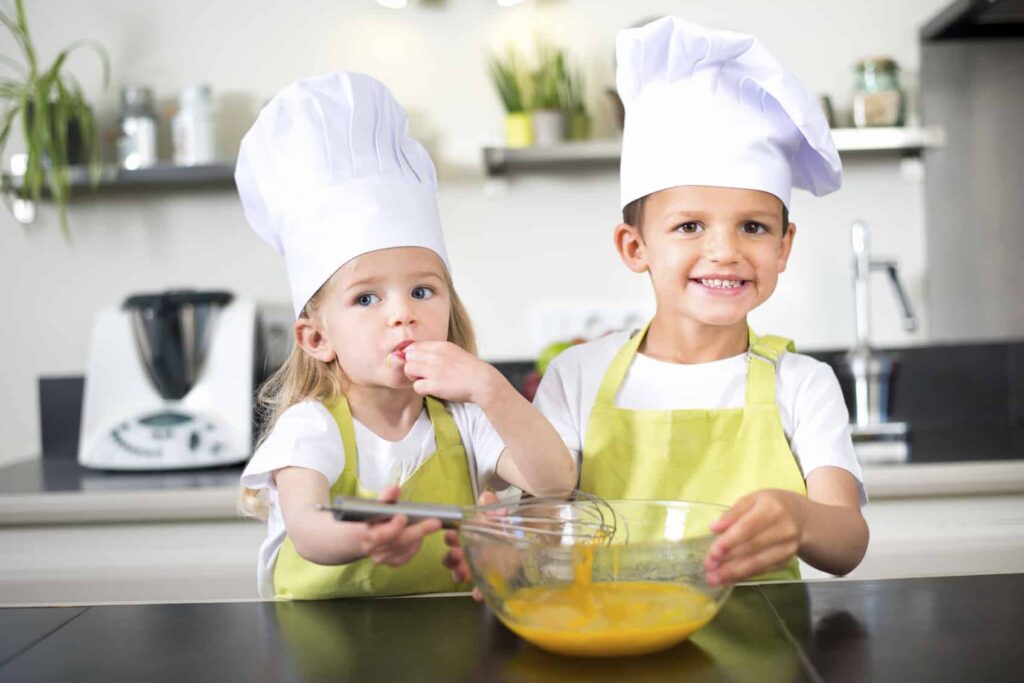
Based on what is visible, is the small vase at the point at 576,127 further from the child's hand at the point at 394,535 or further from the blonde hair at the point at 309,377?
the child's hand at the point at 394,535

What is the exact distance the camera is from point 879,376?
2.12 meters

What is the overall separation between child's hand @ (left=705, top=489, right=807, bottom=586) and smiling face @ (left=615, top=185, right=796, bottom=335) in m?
0.33

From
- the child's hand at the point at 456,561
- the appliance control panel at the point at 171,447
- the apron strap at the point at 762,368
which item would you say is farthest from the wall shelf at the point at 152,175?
the child's hand at the point at 456,561

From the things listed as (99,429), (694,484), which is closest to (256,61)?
(99,429)

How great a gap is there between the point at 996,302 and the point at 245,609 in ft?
6.31

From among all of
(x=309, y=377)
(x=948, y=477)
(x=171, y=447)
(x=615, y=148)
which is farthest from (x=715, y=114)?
(x=171, y=447)

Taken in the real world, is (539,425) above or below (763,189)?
below

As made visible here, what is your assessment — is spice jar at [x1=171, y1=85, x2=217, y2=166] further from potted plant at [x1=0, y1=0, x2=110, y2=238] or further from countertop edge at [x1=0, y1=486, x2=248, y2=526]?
countertop edge at [x1=0, y1=486, x2=248, y2=526]

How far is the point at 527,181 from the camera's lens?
2.34 metres

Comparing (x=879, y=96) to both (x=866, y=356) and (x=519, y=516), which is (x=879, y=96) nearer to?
(x=866, y=356)

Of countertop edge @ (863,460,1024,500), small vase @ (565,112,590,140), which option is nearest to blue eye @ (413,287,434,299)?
countertop edge @ (863,460,1024,500)

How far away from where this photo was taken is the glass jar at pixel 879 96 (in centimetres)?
217

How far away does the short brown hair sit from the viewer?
1122mm

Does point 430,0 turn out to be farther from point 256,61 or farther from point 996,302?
point 996,302
